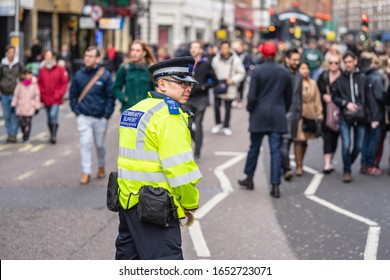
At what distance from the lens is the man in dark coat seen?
999 centimetres

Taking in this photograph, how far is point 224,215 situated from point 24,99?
7037 millimetres

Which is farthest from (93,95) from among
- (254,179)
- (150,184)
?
(150,184)

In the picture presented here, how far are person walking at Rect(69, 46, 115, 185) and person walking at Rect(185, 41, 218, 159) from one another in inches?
87.9

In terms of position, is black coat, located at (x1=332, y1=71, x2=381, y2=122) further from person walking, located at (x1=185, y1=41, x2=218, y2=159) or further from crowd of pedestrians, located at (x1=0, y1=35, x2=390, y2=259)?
person walking, located at (x1=185, y1=41, x2=218, y2=159)

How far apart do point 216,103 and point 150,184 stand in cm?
1207

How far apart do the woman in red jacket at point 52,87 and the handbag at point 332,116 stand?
5.56 m

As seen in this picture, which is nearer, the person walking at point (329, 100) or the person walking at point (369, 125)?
the person walking at point (329, 100)

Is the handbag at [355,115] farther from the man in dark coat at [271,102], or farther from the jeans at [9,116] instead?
the jeans at [9,116]

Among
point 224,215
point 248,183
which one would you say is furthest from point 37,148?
point 224,215

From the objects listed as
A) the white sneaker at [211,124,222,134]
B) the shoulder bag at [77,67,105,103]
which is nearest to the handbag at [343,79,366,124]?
the shoulder bag at [77,67,105,103]

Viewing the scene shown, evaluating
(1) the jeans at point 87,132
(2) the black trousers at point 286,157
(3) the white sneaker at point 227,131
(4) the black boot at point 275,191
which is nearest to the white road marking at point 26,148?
(1) the jeans at point 87,132

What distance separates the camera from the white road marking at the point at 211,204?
755cm

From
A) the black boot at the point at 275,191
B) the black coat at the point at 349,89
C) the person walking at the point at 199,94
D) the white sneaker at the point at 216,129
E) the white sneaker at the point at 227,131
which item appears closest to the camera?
the black boot at the point at 275,191
